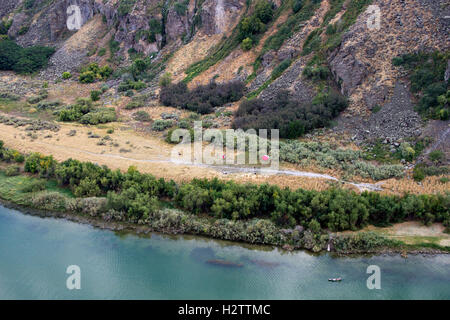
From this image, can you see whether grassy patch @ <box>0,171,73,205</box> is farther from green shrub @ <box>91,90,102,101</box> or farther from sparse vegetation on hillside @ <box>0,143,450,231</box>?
green shrub @ <box>91,90,102,101</box>

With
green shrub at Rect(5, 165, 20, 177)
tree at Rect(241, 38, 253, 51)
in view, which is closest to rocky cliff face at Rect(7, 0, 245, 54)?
tree at Rect(241, 38, 253, 51)

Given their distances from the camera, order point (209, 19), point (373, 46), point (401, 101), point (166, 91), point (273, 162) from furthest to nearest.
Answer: point (209, 19) → point (166, 91) → point (373, 46) → point (401, 101) → point (273, 162)

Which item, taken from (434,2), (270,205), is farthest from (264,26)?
(270,205)

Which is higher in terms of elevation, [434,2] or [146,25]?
[146,25]

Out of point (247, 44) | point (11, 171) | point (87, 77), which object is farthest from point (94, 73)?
point (11, 171)

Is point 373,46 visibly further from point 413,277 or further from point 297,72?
→ point 413,277
